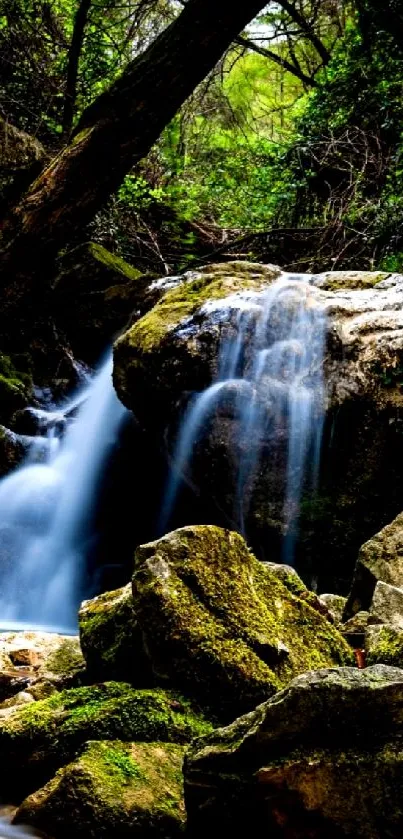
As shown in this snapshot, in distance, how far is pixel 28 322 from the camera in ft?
33.2

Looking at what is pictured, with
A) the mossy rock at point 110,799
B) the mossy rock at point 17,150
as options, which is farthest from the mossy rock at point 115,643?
the mossy rock at point 17,150

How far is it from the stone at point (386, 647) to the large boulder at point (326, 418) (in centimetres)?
279

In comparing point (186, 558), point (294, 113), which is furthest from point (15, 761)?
point (294, 113)

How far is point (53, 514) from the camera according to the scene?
295 inches

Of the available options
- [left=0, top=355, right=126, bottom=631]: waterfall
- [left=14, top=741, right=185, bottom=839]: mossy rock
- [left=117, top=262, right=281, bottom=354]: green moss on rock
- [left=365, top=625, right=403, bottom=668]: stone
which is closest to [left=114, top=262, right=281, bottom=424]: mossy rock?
[left=117, top=262, right=281, bottom=354]: green moss on rock

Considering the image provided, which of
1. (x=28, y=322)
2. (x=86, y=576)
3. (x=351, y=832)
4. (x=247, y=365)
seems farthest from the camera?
(x=28, y=322)

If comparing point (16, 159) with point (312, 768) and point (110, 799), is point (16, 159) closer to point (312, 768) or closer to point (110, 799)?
point (110, 799)

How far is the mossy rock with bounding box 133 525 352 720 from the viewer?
2.24 meters

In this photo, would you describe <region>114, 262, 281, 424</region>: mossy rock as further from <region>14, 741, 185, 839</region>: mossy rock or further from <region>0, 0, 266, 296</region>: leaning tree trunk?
<region>14, 741, 185, 839</region>: mossy rock

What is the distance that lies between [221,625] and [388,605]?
1045 millimetres

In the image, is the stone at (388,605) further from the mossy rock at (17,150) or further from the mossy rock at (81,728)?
the mossy rock at (17,150)

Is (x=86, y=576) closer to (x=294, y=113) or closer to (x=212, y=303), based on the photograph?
(x=212, y=303)

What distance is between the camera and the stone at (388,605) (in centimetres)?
302

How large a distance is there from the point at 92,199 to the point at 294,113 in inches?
268
